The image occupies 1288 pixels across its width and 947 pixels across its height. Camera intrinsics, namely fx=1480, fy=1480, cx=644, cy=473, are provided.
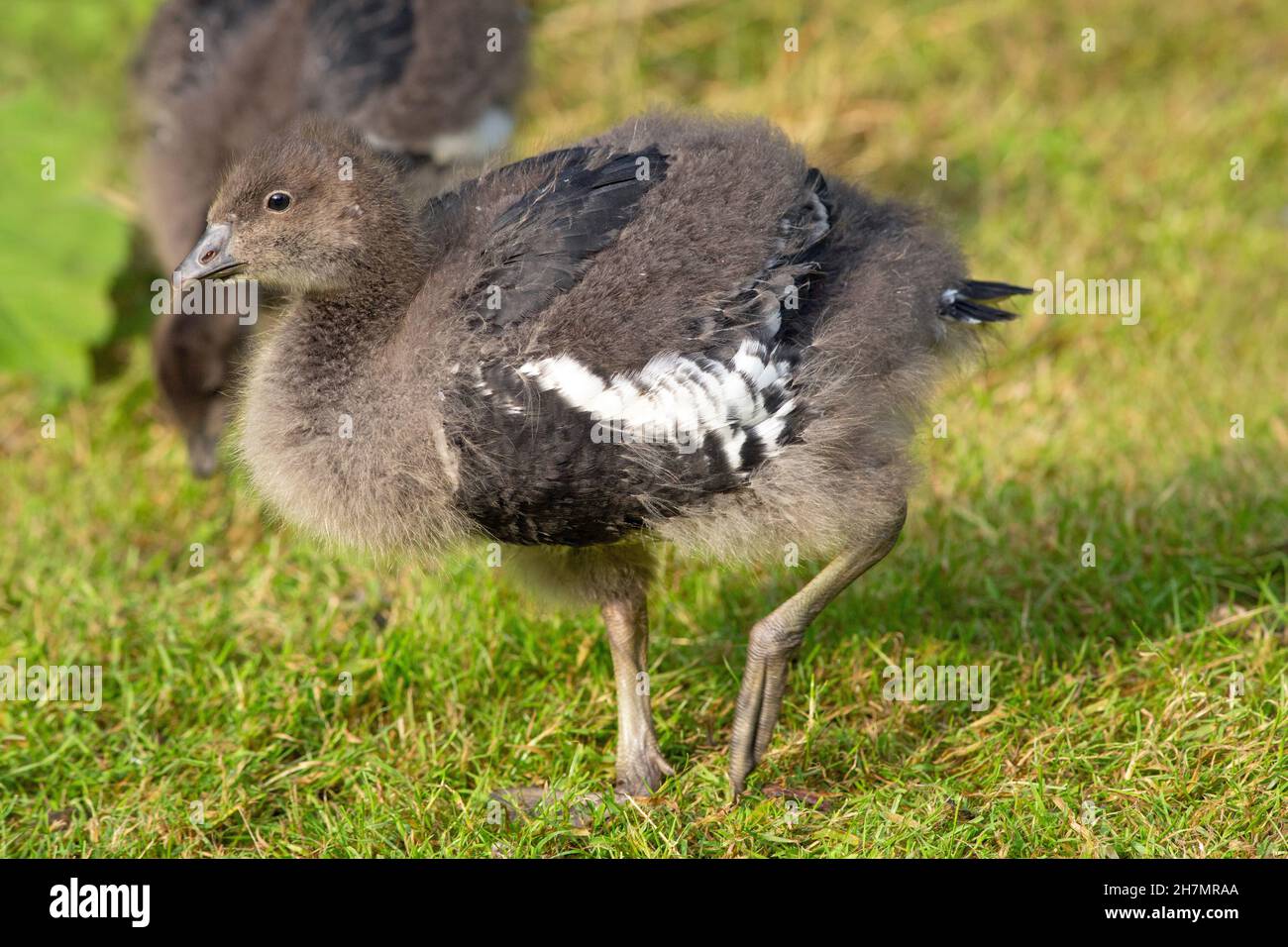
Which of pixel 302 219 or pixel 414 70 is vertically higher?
pixel 414 70

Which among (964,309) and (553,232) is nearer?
(553,232)

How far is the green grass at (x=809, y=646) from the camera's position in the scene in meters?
3.74

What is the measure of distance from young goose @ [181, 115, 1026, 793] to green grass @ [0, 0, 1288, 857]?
0.40m

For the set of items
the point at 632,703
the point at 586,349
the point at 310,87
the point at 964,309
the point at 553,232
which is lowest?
the point at 632,703

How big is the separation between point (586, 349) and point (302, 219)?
77 centimetres

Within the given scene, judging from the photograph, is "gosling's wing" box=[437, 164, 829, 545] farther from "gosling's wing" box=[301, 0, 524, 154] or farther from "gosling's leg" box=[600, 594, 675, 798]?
"gosling's wing" box=[301, 0, 524, 154]

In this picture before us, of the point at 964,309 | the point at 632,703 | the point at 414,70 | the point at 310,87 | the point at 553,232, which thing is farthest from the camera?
the point at 414,70

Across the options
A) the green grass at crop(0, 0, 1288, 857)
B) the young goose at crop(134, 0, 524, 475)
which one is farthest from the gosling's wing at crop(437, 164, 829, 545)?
the young goose at crop(134, 0, 524, 475)

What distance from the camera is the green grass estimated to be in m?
3.74

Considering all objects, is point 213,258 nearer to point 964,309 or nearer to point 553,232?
point 553,232

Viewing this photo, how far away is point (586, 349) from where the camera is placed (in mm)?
3244

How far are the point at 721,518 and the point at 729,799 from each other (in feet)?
2.74

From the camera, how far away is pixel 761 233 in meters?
3.43

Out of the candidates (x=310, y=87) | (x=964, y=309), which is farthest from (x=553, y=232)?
(x=310, y=87)
